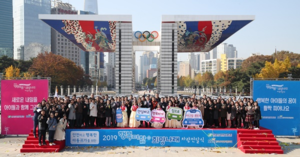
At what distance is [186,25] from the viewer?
2072 centimetres

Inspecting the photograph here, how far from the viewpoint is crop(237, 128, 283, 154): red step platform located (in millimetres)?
9469

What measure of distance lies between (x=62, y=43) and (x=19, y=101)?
86.8m

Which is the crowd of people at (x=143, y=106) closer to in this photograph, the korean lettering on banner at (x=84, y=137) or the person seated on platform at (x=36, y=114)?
the person seated on platform at (x=36, y=114)

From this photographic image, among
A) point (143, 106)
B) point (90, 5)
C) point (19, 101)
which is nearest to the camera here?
point (143, 106)

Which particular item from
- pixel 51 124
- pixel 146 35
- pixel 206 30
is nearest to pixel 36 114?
pixel 51 124

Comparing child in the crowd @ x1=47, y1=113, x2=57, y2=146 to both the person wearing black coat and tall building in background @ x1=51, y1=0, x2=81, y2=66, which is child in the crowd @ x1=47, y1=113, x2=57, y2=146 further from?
tall building in background @ x1=51, y1=0, x2=81, y2=66

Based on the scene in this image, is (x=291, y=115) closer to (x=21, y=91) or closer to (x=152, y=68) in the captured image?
(x=21, y=91)

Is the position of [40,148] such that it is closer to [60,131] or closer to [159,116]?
[60,131]

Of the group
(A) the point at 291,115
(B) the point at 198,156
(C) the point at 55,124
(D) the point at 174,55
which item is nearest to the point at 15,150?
(C) the point at 55,124

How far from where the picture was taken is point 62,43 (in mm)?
93062

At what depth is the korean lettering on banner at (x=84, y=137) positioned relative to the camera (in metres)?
10.2

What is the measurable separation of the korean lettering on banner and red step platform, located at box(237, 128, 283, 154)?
591 centimetres

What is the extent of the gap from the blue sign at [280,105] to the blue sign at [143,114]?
17.8 ft

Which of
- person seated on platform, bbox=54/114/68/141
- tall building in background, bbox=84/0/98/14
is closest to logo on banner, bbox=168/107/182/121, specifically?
person seated on platform, bbox=54/114/68/141
